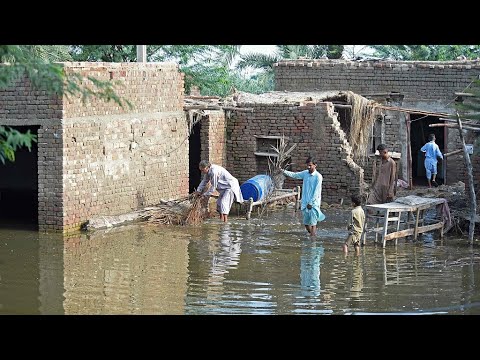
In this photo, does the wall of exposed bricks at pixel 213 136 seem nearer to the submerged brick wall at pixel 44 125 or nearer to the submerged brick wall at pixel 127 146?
the submerged brick wall at pixel 127 146

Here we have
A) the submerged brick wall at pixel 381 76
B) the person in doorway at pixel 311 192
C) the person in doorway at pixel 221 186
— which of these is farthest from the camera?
the submerged brick wall at pixel 381 76

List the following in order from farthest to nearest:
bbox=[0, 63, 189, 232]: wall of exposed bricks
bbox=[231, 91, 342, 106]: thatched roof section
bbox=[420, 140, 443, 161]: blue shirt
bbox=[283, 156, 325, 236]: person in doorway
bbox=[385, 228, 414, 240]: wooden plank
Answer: bbox=[420, 140, 443, 161]: blue shirt, bbox=[231, 91, 342, 106]: thatched roof section, bbox=[0, 63, 189, 232]: wall of exposed bricks, bbox=[283, 156, 325, 236]: person in doorway, bbox=[385, 228, 414, 240]: wooden plank

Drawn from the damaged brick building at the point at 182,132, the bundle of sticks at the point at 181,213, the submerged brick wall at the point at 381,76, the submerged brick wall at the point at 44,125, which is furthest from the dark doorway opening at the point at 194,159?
the submerged brick wall at the point at 44,125

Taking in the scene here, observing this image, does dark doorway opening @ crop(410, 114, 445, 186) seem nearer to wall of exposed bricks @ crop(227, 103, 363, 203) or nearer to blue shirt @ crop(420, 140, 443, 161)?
blue shirt @ crop(420, 140, 443, 161)

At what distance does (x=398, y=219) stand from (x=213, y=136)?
7.39 metres

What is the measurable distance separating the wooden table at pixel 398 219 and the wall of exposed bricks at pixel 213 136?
6053 millimetres

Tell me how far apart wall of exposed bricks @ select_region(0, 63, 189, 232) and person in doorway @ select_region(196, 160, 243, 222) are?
1.65m

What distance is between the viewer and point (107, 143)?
690 inches

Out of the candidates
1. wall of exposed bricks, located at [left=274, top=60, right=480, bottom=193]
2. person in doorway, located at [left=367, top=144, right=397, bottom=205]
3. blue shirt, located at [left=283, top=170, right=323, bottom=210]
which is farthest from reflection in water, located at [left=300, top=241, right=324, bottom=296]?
wall of exposed bricks, located at [left=274, top=60, right=480, bottom=193]

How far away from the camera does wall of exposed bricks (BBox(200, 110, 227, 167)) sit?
21625 millimetres

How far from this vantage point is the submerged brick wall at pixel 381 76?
23844mm

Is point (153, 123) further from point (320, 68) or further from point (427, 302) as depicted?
point (427, 302)

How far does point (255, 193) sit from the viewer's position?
1912 centimetres

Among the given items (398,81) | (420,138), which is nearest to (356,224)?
(398,81)
